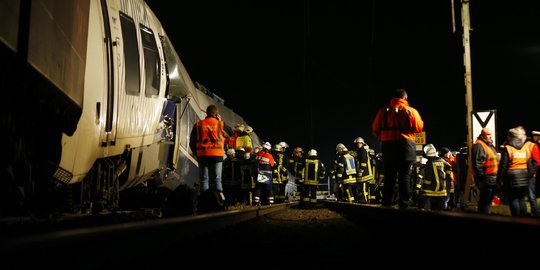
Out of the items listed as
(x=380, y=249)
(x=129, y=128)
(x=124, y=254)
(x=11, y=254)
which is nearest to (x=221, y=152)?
(x=129, y=128)

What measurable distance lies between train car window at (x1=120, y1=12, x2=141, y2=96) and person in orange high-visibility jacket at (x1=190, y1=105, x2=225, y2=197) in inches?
84.9

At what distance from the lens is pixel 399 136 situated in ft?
23.4

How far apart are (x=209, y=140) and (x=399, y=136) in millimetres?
3271

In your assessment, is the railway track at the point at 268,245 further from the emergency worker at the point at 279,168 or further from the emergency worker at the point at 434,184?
the emergency worker at the point at 279,168

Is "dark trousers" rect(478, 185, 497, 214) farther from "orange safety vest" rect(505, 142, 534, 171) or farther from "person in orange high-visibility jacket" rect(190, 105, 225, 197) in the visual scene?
"person in orange high-visibility jacket" rect(190, 105, 225, 197)

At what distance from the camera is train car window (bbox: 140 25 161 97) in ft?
23.2

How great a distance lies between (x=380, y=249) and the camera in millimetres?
3621

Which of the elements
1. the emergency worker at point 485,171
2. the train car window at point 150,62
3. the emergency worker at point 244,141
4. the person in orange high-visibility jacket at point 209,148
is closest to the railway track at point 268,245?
the train car window at point 150,62

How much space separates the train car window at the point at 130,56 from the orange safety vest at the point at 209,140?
84.5 inches

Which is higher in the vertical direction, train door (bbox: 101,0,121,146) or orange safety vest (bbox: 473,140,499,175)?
train door (bbox: 101,0,121,146)

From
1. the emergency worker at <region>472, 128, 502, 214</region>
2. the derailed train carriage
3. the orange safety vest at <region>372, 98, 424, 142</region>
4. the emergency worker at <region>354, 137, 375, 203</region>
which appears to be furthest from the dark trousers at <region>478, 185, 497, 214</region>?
the emergency worker at <region>354, 137, 375, 203</region>

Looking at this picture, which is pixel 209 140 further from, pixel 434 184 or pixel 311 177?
pixel 311 177

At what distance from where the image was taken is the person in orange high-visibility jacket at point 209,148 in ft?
28.2

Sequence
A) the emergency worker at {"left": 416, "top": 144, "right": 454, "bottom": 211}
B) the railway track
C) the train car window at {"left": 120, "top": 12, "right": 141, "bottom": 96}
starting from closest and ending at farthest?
the railway track → the train car window at {"left": 120, "top": 12, "right": 141, "bottom": 96} → the emergency worker at {"left": 416, "top": 144, "right": 454, "bottom": 211}
